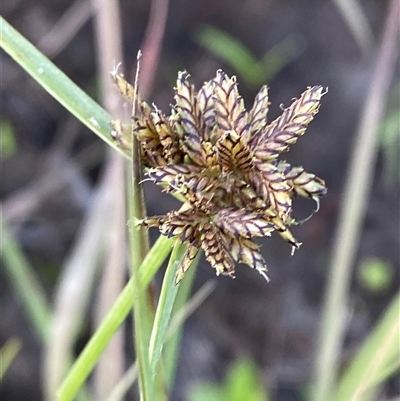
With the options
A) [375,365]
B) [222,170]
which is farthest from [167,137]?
[375,365]

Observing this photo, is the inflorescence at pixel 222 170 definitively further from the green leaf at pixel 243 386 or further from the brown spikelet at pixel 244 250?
the green leaf at pixel 243 386

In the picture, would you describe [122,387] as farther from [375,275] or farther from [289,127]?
[375,275]

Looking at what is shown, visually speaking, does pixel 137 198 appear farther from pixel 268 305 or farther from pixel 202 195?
pixel 268 305

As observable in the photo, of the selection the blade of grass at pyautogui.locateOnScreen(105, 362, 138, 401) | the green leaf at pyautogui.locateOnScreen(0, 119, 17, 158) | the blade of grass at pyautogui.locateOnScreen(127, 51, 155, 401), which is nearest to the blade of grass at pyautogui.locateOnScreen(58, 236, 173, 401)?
the blade of grass at pyautogui.locateOnScreen(127, 51, 155, 401)

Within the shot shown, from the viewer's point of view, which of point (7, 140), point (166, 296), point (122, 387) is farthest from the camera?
point (7, 140)

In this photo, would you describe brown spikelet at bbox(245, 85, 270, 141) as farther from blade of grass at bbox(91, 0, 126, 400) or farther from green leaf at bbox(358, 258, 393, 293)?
green leaf at bbox(358, 258, 393, 293)

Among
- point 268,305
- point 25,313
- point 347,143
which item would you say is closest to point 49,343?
point 25,313

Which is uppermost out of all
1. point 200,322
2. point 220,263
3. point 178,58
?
point 178,58

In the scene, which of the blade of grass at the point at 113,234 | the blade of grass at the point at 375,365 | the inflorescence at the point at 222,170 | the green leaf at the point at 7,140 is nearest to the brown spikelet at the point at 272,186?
the inflorescence at the point at 222,170
